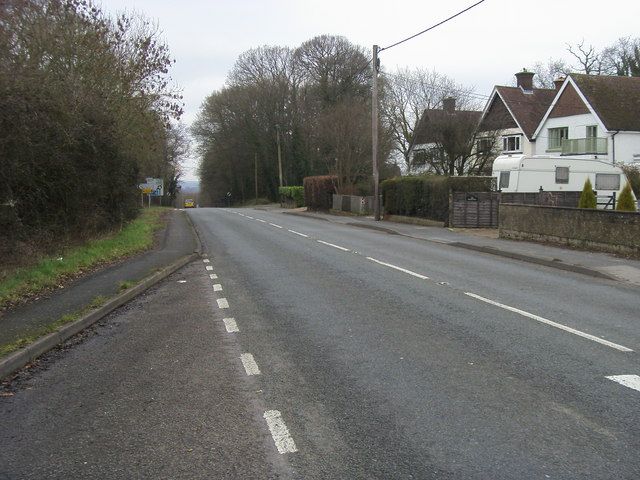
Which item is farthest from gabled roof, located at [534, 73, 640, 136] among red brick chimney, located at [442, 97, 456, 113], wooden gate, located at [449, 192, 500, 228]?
wooden gate, located at [449, 192, 500, 228]

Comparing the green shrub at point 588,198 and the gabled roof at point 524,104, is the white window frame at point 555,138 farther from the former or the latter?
the green shrub at point 588,198

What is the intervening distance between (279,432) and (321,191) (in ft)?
140

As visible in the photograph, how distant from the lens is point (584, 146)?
39.8 metres

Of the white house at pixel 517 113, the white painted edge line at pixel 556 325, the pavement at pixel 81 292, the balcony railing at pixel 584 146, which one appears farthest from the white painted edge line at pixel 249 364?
the white house at pixel 517 113

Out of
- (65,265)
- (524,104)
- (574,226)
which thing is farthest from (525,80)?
(65,265)

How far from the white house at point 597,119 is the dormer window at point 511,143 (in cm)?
332

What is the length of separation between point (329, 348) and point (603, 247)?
471 inches

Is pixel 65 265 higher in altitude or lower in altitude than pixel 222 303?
higher

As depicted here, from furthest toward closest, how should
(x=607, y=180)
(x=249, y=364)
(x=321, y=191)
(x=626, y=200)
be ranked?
(x=321, y=191) → (x=607, y=180) → (x=626, y=200) → (x=249, y=364)

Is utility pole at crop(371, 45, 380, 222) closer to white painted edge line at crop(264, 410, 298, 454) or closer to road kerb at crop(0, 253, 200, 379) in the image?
road kerb at crop(0, 253, 200, 379)

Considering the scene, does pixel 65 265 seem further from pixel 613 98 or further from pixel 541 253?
pixel 613 98

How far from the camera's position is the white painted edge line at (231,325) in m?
7.57

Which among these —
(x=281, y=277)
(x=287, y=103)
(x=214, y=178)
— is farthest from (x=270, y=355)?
(x=214, y=178)

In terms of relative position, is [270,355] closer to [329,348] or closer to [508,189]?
[329,348]
